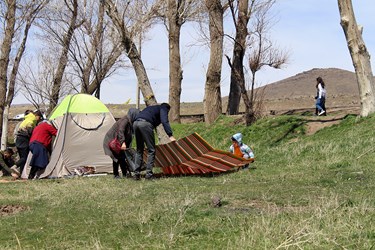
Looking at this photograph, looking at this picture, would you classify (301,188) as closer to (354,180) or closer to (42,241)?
(354,180)

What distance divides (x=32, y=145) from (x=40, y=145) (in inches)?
7.9

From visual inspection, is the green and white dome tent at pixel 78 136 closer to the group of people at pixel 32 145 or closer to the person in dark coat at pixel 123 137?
the group of people at pixel 32 145

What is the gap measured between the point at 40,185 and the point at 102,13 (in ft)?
46.6

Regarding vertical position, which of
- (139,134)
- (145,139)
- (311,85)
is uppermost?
(311,85)

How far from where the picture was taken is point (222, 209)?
7.77 meters

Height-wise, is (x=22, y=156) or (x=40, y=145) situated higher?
(x=40, y=145)

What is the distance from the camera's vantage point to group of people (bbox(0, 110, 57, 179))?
1562 cm

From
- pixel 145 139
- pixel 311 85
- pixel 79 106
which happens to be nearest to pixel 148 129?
pixel 145 139

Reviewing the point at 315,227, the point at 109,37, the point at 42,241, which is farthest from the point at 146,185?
the point at 109,37

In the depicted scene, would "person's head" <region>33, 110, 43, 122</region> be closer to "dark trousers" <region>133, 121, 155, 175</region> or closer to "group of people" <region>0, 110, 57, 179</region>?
"group of people" <region>0, 110, 57, 179</region>

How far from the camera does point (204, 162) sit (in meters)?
13.2

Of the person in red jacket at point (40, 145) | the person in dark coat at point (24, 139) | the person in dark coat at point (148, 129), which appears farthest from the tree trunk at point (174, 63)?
the person in dark coat at point (148, 129)

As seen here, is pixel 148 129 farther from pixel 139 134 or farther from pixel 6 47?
pixel 6 47

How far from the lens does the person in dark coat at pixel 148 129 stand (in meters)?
12.6
